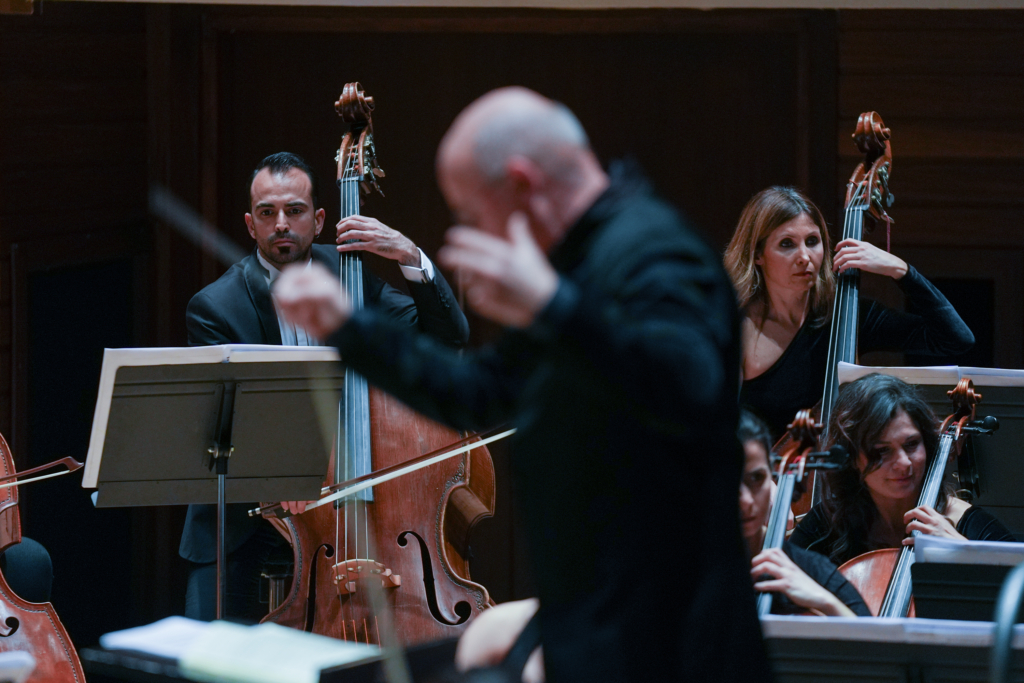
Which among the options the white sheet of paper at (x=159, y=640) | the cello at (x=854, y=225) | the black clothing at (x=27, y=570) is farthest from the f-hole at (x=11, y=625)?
the cello at (x=854, y=225)

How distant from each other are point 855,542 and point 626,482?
4.04 feet

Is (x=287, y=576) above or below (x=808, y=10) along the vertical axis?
below

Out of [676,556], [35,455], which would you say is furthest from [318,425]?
[35,455]

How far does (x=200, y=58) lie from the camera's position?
3783 millimetres

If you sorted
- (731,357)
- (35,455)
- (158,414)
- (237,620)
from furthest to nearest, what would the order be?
(35,455), (237,620), (158,414), (731,357)

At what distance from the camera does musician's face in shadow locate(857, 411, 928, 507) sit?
88.0 inches

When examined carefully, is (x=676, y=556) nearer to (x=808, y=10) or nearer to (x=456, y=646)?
(x=456, y=646)

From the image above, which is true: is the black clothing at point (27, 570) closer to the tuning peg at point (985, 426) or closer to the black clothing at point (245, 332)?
the black clothing at point (245, 332)

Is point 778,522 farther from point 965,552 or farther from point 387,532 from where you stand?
point 387,532

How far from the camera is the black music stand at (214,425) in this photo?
2135 mm

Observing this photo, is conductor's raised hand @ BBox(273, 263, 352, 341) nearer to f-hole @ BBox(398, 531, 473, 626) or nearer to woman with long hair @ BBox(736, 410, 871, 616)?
woman with long hair @ BBox(736, 410, 871, 616)

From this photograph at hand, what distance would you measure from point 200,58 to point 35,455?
128cm

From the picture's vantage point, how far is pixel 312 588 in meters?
2.43

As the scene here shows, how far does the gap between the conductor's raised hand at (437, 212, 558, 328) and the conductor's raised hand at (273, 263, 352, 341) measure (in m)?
0.15
